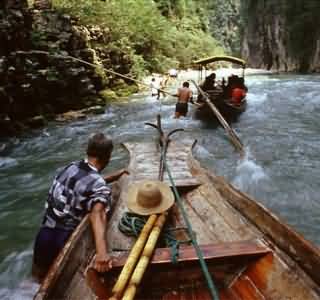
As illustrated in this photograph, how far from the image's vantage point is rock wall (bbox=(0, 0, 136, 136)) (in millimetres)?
8930

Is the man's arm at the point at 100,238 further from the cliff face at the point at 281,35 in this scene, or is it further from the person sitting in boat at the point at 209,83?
the cliff face at the point at 281,35

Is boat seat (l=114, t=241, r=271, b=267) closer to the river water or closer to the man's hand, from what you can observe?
the man's hand

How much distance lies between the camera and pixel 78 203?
2611 mm

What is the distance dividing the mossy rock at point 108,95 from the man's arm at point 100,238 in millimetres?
12346

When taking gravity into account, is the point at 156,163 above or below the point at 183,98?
above

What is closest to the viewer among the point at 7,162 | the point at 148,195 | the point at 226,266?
the point at 226,266

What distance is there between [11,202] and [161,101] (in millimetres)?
10362

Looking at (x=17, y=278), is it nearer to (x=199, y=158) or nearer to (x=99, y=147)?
(x=99, y=147)

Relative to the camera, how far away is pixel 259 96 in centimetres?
1598

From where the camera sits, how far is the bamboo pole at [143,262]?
200 cm

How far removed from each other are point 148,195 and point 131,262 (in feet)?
2.29

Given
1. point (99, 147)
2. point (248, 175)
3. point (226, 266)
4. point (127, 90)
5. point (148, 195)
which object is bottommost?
point (127, 90)

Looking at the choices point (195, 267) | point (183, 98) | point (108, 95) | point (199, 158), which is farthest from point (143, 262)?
point (108, 95)

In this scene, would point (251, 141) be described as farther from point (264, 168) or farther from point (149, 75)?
point (149, 75)
